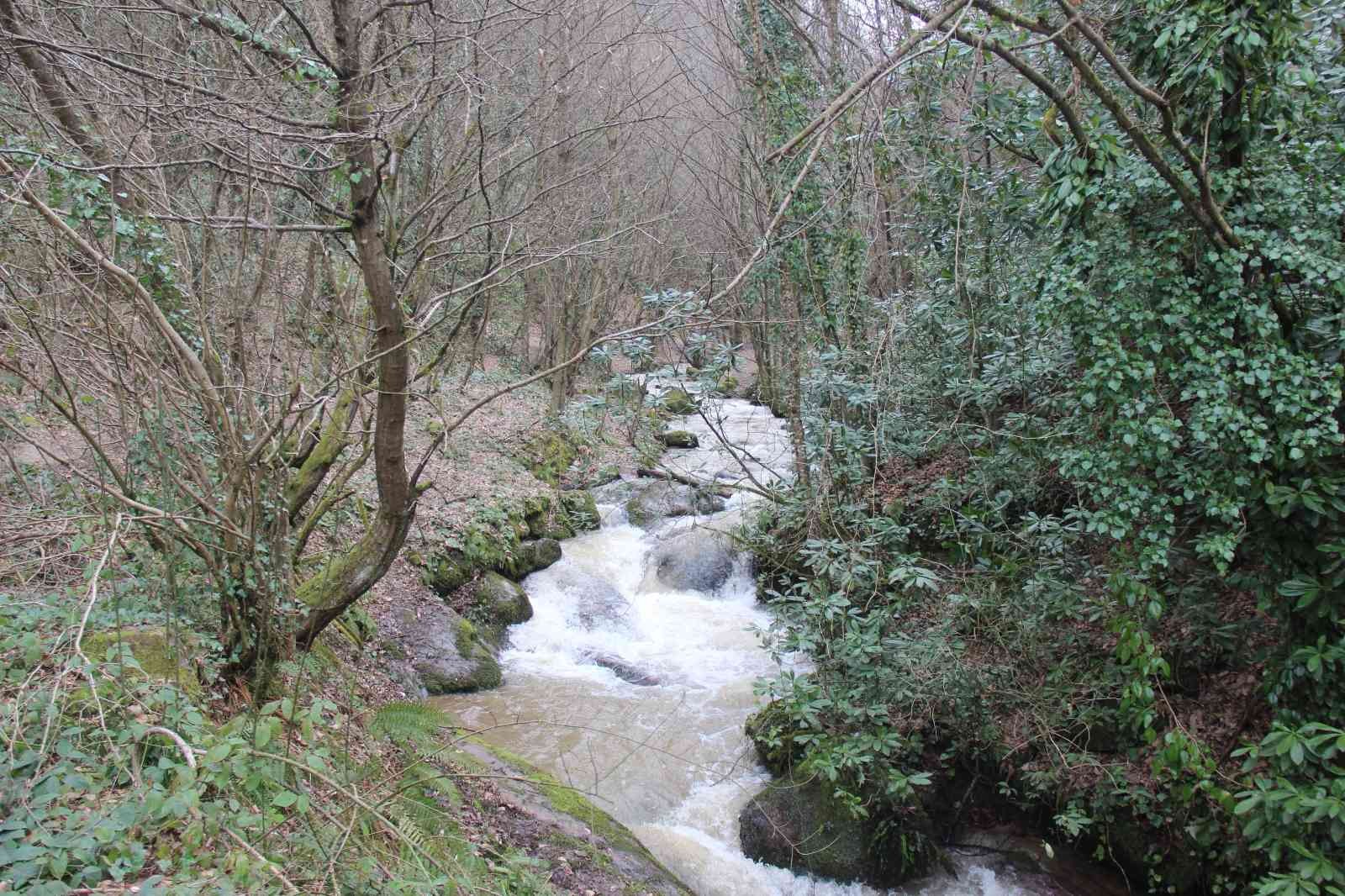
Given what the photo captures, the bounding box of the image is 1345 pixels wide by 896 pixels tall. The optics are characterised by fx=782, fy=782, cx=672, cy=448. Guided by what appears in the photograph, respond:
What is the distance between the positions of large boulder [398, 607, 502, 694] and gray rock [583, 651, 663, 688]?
3.91 feet

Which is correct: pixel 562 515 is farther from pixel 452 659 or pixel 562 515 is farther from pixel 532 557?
pixel 452 659

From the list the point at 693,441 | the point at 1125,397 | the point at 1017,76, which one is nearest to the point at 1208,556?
the point at 1125,397

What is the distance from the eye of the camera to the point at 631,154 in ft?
51.3

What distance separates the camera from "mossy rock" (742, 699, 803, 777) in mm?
6605

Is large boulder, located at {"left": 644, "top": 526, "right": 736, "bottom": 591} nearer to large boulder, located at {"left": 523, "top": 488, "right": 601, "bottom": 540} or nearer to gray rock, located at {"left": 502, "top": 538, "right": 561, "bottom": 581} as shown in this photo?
gray rock, located at {"left": 502, "top": 538, "right": 561, "bottom": 581}

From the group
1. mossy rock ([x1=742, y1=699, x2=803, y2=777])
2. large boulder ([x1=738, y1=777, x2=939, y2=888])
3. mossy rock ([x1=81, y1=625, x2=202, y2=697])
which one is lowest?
large boulder ([x1=738, y1=777, x2=939, y2=888])

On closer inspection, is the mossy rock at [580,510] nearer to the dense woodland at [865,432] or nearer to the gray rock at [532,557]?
the gray rock at [532,557]

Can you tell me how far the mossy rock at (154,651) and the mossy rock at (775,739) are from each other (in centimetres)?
420

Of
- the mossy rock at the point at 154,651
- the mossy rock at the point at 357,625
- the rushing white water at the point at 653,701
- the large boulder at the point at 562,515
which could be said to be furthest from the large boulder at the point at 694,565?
the mossy rock at the point at 154,651

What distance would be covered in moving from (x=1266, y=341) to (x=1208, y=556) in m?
1.44

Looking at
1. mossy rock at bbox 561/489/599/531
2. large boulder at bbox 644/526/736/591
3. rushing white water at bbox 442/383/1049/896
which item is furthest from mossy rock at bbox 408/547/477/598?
mossy rock at bbox 561/489/599/531

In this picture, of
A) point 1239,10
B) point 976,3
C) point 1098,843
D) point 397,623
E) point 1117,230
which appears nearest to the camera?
point 976,3

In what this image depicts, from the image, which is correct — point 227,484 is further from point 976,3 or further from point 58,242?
point 976,3

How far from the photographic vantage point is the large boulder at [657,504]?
13289 mm
